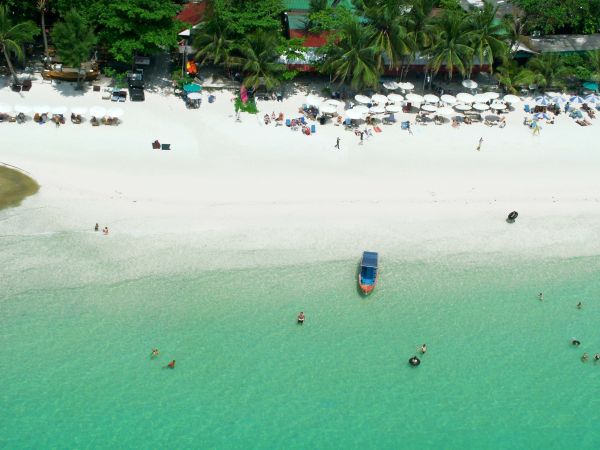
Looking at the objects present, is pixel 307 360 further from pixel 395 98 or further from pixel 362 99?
pixel 395 98

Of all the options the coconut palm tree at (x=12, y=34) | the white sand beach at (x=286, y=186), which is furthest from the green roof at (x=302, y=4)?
the coconut palm tree at (x=12, y=34)

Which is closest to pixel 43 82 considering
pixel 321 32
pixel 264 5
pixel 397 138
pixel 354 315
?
pixel 264 5

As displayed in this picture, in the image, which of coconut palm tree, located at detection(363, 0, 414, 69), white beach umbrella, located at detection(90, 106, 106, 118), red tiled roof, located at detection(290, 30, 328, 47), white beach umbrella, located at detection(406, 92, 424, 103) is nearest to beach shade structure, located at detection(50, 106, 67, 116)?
white beach umbrella, located at detection(90, 106, 106, 118)

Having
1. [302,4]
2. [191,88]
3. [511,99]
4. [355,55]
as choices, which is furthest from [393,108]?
[191,88]

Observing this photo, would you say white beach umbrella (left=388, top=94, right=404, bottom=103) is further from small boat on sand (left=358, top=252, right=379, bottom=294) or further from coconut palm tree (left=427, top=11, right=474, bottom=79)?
small boat on sand (left=358, top=252, right=379, bottom=294)

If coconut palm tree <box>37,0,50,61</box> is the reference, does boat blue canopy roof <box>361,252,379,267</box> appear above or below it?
below

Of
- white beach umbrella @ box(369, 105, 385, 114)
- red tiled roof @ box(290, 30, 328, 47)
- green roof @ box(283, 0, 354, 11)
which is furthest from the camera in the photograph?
green roof @ box(283, 0, 354, 11)

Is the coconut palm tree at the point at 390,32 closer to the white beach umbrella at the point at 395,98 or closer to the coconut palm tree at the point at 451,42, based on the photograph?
the coconut palm tree at the point at 451,42

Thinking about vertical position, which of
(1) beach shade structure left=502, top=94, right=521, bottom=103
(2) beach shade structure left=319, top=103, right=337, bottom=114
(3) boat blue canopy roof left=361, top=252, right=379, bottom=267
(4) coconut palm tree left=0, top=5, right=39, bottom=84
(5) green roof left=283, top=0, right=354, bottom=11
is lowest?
(3) boat blue canopy roof left=361, top=252, right=379, bottom=267
